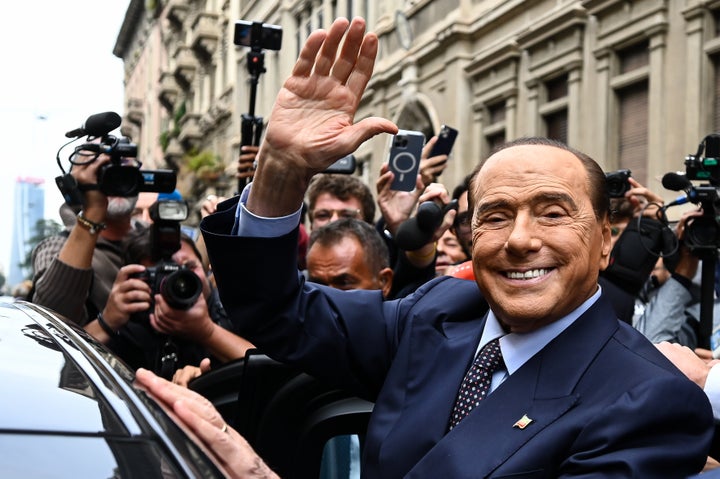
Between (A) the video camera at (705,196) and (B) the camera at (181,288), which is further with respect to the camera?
(A) the video camera at (705,196)

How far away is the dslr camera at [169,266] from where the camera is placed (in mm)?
3811

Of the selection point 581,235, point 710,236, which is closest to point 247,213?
point 581,235

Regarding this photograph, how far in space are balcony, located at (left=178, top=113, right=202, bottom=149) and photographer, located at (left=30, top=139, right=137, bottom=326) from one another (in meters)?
33.7

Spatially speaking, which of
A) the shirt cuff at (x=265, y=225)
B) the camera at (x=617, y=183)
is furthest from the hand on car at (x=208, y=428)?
the camera at (x=617, y=183)

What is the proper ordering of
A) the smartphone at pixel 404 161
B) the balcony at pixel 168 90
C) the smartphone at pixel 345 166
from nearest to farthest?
the smartphone at pixel 404 161 < the smartphone at pixel 345 166 < the balcony at pixel 168 90

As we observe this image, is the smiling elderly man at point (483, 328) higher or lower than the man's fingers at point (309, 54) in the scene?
lower

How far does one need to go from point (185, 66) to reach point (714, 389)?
3925 centimetres

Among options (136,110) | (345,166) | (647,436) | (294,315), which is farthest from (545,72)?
(136,110)

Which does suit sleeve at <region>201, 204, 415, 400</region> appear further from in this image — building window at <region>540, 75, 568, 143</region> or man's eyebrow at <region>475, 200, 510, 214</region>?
building window at <region>540, 75, 568, 143</region>

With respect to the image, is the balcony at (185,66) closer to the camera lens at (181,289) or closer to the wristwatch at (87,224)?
the wristwatch at (87,224)

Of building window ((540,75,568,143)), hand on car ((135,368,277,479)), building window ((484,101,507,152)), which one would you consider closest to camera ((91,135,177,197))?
hand on car ((135,368,277,479))

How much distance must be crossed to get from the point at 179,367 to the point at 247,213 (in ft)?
5.64

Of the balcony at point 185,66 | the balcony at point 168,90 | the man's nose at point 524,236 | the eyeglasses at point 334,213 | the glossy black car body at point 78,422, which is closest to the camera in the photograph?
the glossy black car body at point 78,422

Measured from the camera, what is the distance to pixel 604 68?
1301cm
